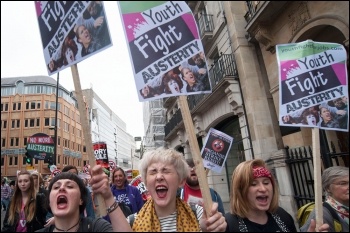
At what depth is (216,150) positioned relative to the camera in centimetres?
493

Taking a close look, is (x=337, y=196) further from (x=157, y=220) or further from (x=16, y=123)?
(x=16, y=123)

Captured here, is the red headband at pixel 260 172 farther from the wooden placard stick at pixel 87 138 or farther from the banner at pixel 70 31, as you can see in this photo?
the banner at pixel 70 31

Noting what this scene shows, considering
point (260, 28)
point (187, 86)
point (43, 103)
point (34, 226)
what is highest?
point (43, 103)

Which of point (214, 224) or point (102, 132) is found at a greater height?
point (102, 132)

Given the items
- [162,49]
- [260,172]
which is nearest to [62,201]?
[162,49]

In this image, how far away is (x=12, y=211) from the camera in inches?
118

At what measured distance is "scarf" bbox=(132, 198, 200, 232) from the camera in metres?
1.71

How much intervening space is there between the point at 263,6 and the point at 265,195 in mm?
5482

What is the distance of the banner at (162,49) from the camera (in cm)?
183

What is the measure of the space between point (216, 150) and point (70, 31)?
12.6 feet

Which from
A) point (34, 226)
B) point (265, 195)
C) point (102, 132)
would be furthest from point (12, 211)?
point (102, 132)

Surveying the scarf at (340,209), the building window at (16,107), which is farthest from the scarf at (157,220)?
the building window at (16,107)

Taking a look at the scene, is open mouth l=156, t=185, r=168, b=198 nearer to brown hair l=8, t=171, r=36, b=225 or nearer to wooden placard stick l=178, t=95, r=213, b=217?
wooden placard stick l=178, t=95, r=213, b=217

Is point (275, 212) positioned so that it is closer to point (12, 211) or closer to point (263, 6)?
point (12, 211)
